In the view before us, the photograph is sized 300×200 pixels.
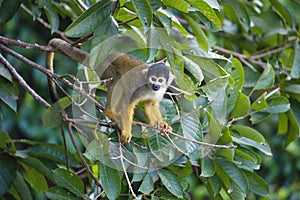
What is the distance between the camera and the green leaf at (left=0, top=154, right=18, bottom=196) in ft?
8.45

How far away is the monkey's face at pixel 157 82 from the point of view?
2244 millimetres

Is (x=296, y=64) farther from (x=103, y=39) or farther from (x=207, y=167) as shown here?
(x=103, y=39)

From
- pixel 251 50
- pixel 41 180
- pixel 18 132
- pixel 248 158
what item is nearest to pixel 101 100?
pixel 41 180

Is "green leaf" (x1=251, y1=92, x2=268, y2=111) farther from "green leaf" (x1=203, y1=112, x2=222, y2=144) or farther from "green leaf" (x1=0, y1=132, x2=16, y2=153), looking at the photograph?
"green leaf" (x1=0, y1=132, x2=16, y2=153)

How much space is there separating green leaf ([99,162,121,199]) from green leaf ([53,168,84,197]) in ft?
0.36

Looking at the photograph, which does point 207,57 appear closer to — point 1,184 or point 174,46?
point 174,46

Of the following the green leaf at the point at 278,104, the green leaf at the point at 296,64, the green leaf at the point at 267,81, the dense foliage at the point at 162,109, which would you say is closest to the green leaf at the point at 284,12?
the dense foliage at the point at 162,109

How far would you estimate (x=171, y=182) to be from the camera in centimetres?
225

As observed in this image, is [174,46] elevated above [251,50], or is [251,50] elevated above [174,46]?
[174,46]

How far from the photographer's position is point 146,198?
2211mm

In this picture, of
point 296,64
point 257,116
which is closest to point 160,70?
point 257,116

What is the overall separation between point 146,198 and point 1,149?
86 centimetres

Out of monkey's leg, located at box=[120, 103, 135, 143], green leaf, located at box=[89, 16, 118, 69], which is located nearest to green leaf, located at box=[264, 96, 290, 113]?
monkey's leg, located at box=[120, 103, 135, 143]

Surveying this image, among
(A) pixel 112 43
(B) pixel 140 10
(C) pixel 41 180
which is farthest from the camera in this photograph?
(C) pixel 41 180
